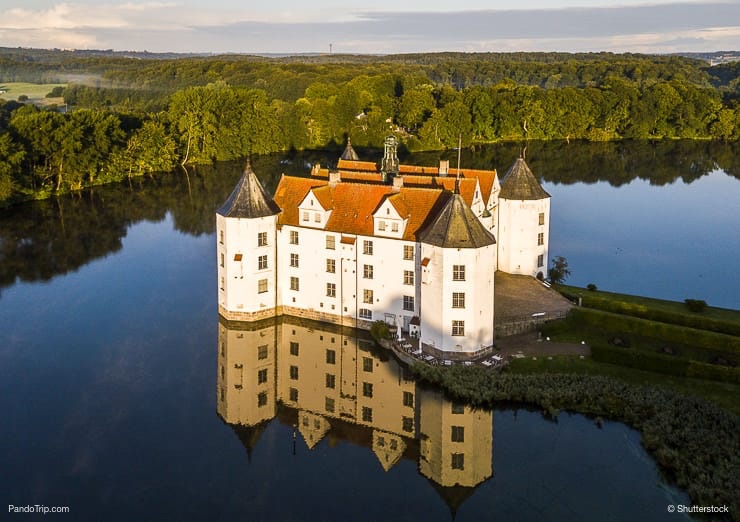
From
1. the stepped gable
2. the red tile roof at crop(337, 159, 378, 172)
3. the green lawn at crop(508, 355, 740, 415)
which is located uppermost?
the red tile roof at crop(337, 159, 378, 172)

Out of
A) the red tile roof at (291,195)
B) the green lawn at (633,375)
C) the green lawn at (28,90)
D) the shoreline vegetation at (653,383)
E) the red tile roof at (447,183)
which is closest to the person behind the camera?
the shoreline vegetation at (653,383)

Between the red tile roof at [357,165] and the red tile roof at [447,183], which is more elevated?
the red tile roof at [357,165]

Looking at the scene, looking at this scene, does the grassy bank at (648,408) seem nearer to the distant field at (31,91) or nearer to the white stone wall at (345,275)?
the white stone wall at (345,275)

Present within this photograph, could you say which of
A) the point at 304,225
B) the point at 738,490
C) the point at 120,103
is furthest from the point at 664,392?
the point at 120,103

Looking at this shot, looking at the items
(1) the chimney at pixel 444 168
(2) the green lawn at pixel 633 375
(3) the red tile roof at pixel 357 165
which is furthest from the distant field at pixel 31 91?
(2) the green lawn at pixel 633 375

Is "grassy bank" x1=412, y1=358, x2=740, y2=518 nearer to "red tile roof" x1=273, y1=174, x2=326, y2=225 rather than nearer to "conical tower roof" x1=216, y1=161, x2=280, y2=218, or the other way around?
"red tile roof" x1=273, y1=174, x2=326, y2=225

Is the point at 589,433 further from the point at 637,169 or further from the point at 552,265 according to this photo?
the point at 637,169

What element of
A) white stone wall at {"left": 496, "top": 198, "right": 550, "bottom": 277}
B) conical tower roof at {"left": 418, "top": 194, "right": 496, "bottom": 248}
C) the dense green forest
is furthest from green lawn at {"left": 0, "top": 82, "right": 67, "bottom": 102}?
conical tower roof at {"left": 418, "top": 194, "right": 496, "bottom": 248}
